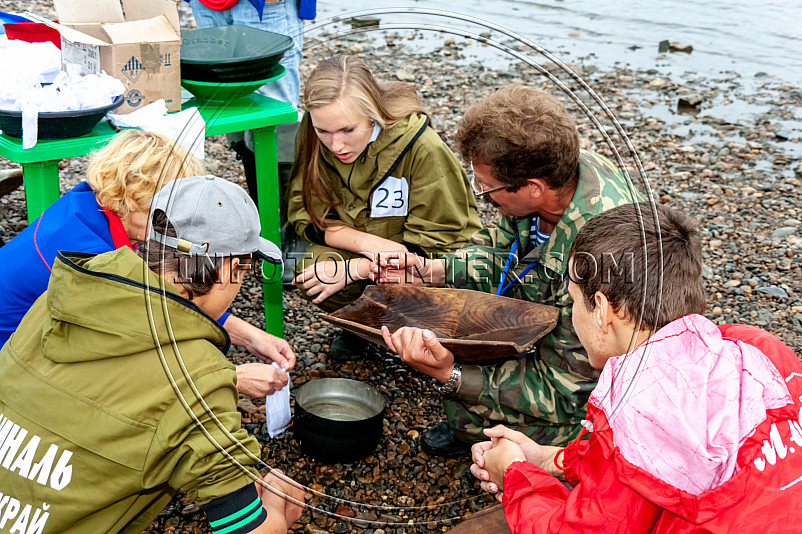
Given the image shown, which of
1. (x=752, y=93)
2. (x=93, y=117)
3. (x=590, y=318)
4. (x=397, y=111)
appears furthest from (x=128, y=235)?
(x=752, y=93)

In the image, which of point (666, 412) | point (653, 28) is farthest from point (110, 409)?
point (653, 28)

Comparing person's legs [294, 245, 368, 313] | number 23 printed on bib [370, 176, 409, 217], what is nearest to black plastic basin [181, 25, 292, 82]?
number 23 printed on bib [370, 176, 409, 217]

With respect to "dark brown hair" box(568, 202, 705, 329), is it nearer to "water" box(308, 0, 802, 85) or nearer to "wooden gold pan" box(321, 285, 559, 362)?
"wooden gold pan" box(321, 285, 559, 362)

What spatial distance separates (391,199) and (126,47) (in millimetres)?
1160

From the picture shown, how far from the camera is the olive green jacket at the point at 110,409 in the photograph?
5.17 feet

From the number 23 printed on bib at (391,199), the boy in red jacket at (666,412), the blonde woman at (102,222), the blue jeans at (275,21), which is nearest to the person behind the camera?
the boy in red jacket at (666,412)

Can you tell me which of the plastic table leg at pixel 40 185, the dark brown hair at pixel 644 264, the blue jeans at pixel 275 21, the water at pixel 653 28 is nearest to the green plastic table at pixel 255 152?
the plastic table leg at pixel 40 185

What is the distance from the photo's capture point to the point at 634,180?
17.8ft

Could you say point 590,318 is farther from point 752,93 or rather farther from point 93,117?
point 752,93

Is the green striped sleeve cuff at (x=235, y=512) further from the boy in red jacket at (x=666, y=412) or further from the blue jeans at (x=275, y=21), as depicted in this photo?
the blue jeans at (x=275, y=21)

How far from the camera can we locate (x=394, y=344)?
2.36 metres

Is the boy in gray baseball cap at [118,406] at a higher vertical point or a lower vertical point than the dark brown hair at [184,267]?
lower

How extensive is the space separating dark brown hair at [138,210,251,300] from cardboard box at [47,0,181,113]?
109 centimetres

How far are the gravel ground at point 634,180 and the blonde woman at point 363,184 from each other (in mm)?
276
